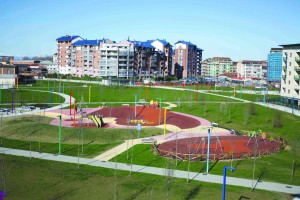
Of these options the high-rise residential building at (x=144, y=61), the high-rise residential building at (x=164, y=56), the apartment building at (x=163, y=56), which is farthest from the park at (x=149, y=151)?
the high-rise residential building at (x=164, y=56)

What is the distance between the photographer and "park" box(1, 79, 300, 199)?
24828 mm

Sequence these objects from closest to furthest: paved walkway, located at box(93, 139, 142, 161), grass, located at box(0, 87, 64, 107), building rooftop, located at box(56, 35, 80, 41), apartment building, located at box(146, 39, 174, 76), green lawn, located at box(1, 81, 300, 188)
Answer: green lawn, located at box(1, 81, 300, 188), paved walkway, located at box(93, 139, 142, 161), grass, located at box(0, 87, 64, 107), apartment building, located at box(146, 39, 174, 76), building rooftop, located at box(56, 35, 80, 41)

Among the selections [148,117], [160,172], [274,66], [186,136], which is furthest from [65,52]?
[160,172]

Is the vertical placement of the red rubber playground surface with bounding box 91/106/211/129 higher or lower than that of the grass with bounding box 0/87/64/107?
lower

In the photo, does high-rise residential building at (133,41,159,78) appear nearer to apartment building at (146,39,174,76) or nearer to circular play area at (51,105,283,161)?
apartment building at (146,39,174,76)

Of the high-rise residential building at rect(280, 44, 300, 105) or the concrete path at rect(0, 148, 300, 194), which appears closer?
the concrete path at rect(0, 148, 300, 194)

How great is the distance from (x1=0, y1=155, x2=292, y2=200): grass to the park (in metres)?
0.07

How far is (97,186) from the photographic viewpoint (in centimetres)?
2517

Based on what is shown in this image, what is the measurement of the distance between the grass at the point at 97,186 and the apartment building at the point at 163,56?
132 m

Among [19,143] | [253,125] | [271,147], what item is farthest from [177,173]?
[253,125]

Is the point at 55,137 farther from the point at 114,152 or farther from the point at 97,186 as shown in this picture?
the point at 97,186

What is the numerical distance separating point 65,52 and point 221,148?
139 m

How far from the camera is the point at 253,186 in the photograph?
85.9 ft

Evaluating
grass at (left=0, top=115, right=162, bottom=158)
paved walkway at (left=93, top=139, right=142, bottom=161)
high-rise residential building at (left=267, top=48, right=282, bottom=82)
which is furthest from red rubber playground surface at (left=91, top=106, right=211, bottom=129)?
high-rise residential building at (left=267, top=48, right=282, bottom=82)
